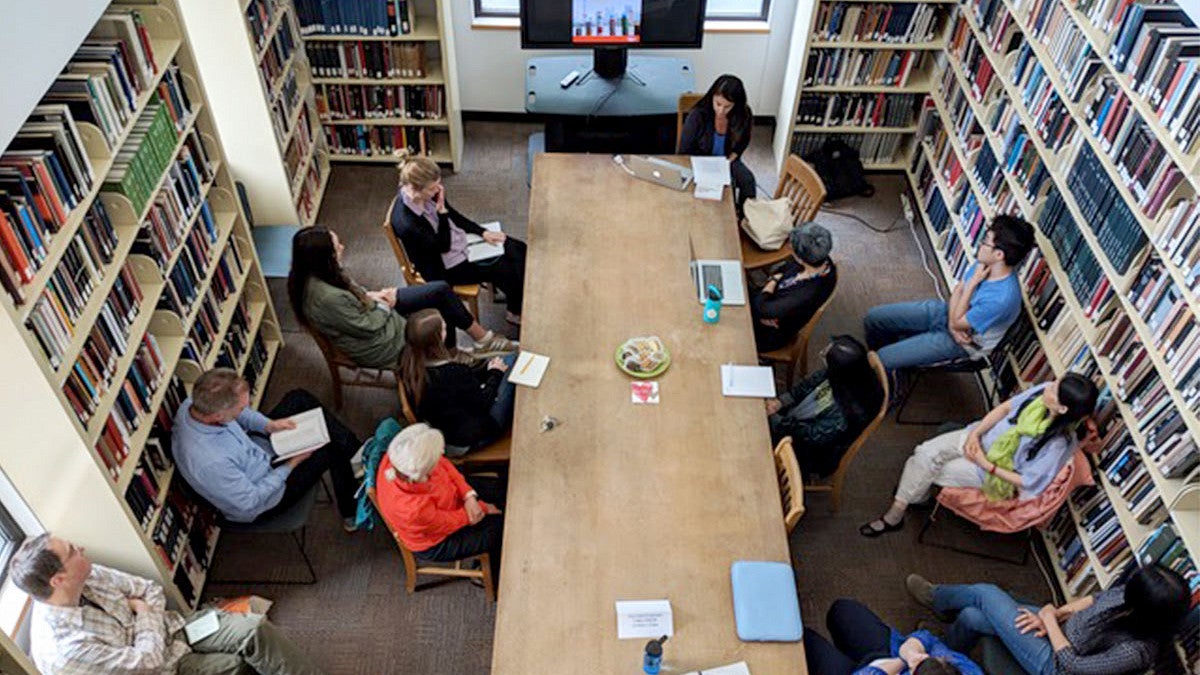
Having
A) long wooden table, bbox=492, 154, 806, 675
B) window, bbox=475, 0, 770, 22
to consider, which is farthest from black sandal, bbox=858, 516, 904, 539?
window, bbox=475, 0, 770, 22

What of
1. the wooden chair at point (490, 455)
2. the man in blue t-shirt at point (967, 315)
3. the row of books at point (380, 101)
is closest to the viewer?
the wooden chair at point (490, 455)

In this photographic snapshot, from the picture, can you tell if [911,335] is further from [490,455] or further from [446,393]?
[446,393]

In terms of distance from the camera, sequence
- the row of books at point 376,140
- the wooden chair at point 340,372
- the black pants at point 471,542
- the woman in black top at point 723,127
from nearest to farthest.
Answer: the black pants at point 471,542, the wooden chair at point 340,372, the woman in black top at point 723,127, the row of books at point 376,140

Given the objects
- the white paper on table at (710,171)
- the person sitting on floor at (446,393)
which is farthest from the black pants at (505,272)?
the white paper on table at (710,171)

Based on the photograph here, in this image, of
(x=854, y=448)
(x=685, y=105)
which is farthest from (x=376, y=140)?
(x=854, y=448)

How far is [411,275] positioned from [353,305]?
658 millimetres

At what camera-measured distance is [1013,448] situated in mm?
3955

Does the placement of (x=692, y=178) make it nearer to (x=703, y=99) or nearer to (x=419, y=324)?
(x=703, y=99)

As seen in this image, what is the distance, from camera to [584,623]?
3193 mm

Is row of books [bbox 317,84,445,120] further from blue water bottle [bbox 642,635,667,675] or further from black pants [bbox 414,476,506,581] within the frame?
blue water bottle [bbox 642,635,667,675]

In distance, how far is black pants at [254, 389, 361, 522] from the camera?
13.2 ft

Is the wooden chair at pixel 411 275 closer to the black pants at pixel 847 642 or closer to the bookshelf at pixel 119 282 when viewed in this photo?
the bookshelf at pixel 119 282

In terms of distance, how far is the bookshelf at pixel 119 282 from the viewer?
117 inches

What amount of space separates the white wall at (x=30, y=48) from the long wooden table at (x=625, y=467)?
206 centimetres
